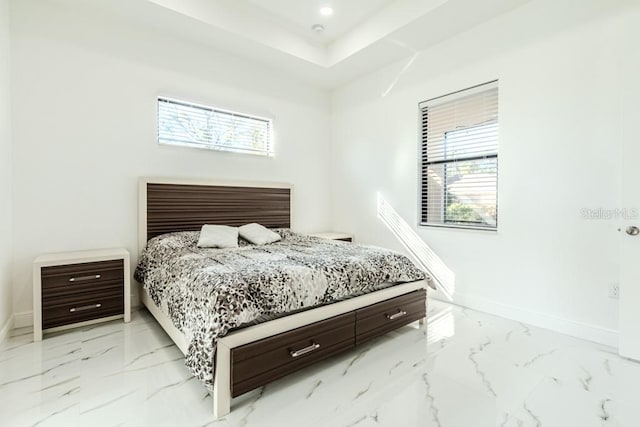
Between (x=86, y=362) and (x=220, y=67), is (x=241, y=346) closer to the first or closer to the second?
(x=86, y=362)

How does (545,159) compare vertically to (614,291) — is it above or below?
above

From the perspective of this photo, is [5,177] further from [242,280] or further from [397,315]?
[397,315]

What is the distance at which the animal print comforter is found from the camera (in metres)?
1.69

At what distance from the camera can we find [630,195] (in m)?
2.20

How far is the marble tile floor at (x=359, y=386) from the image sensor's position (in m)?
1.61

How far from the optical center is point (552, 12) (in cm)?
266

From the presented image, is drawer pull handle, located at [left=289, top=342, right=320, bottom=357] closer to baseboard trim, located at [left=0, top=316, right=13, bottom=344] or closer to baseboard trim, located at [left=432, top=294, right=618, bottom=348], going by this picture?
baseboard trim, located at [left=432, top=294, right=618, bottom=348]

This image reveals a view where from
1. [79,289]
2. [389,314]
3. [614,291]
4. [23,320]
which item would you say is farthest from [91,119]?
[614,291]

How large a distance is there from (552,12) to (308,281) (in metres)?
2.98

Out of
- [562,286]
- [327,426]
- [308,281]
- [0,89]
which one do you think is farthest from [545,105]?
[0,89]

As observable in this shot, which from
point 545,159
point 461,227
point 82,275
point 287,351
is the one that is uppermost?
point 545,159

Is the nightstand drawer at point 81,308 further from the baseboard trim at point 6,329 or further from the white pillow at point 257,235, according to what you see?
the white pillow at point 257,235

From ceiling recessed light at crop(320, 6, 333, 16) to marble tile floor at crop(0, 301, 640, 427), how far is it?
128 inches

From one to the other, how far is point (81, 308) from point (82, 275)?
28 centimetres
